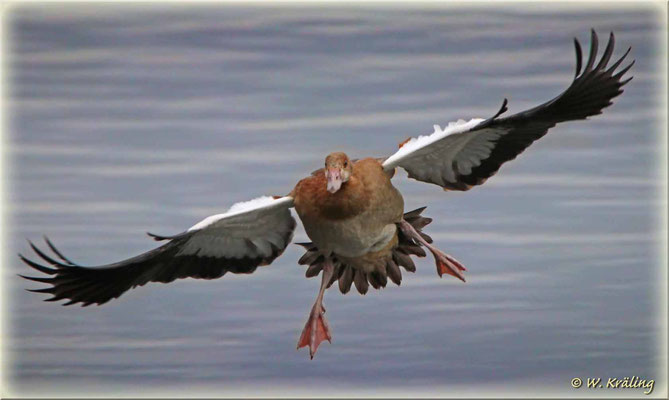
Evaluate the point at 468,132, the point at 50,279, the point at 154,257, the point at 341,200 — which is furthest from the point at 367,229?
the point at 50,279

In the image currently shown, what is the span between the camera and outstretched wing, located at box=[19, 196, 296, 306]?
6.36 meters

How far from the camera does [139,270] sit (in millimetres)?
6555

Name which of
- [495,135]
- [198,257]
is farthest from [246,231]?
[495,135]

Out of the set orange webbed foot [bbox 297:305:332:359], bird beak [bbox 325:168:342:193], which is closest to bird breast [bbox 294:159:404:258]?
bird beak [bbox 325:168:342:193]

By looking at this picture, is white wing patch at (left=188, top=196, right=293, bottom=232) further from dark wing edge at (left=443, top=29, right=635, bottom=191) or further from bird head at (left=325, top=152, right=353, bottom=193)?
dark wing edge at (left=443, top=29, right=635, bottom=191)

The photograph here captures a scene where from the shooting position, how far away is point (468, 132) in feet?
20.6

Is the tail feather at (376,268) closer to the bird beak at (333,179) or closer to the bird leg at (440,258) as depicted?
the bird leg at (440,258)

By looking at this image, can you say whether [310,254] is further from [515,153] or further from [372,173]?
[515,153]

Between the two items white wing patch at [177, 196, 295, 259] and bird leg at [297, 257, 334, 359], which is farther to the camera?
bird leg at [297, 257, 334, 359]

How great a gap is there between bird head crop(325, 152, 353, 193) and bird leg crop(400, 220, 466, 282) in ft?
1.82

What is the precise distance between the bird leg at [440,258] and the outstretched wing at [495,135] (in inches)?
11.4

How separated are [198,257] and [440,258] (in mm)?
1274

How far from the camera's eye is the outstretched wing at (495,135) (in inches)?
241

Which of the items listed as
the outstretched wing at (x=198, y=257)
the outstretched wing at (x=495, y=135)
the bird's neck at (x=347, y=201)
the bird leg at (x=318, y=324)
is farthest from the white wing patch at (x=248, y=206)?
the outstretched wing at (x=495, y=135)
